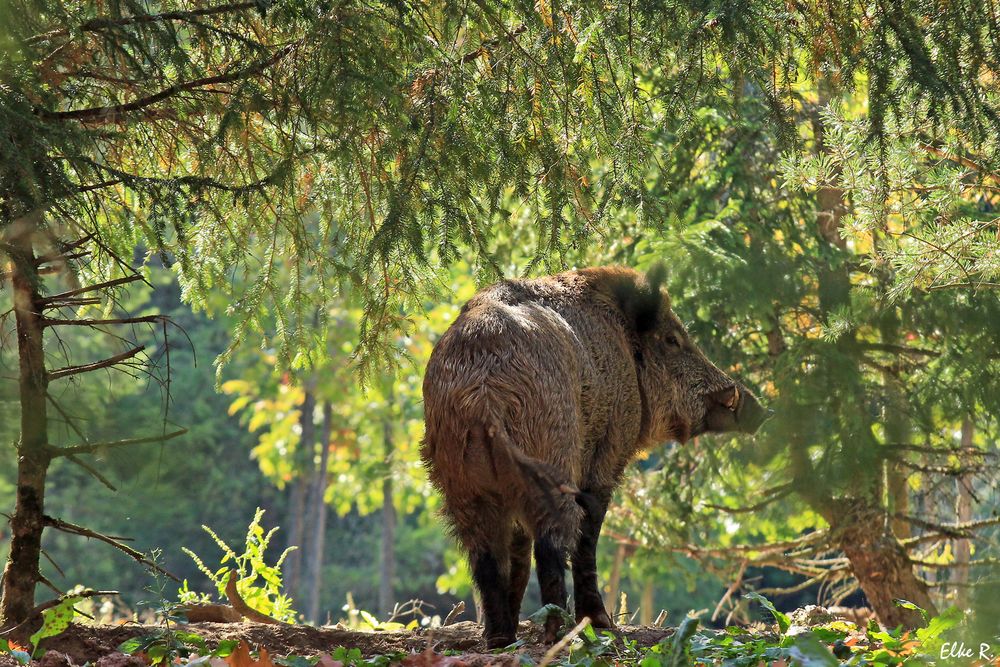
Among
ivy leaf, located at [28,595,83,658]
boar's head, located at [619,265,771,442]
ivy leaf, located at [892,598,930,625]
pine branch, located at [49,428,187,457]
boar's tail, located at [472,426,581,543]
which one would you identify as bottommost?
ivy leaf, located at [892,598,930,625]

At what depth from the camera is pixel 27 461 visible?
187 inches

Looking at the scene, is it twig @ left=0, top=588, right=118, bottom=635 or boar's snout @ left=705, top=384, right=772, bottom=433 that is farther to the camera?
boar's snout @ left=705, top=384, right=772, bottom=433

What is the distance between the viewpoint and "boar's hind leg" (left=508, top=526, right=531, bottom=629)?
536cm

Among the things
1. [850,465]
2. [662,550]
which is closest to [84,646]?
[850,465]

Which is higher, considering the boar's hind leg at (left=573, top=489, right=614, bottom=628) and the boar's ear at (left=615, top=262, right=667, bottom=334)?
the boar's ear at (left=615, top=262, right=667, bottom=334)

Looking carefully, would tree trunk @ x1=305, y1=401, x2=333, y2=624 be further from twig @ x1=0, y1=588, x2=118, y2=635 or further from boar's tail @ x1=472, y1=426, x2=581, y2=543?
boar's tail @ x1=472, y1=426, x2=581, y2=543

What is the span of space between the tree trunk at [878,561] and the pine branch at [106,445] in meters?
5.89

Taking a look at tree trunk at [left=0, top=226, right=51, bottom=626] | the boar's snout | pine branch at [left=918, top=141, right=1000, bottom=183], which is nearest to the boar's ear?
the boar's snout

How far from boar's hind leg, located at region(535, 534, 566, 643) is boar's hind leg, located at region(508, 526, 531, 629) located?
2.11 ft

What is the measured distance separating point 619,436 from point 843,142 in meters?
2.07

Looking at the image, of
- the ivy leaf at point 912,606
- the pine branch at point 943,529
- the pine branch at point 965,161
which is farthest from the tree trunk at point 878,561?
the ivy leaf at point 912,606

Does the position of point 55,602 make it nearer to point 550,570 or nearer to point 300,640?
point 300,640

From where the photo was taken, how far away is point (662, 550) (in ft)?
33.5

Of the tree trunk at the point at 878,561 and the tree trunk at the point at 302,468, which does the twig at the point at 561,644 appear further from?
the tree trunk at the point at 302,468
